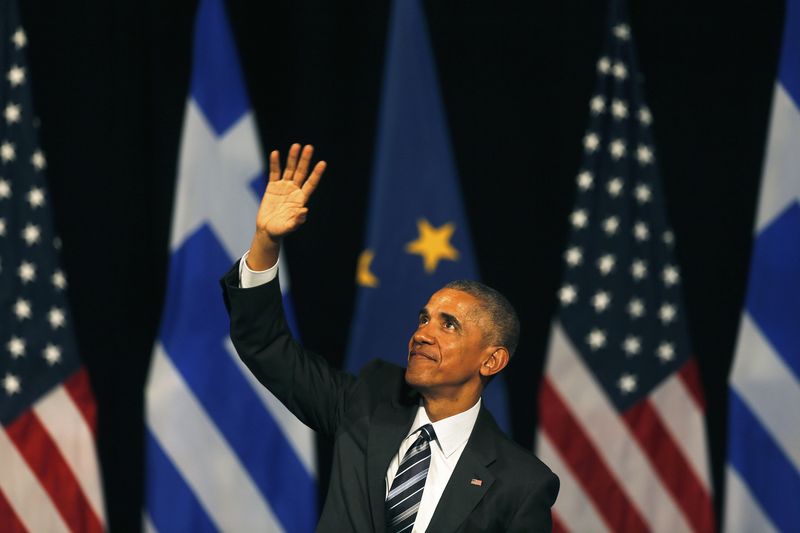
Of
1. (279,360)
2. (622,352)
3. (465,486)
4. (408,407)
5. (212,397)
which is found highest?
(279,360)

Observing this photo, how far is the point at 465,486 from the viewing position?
2688mm

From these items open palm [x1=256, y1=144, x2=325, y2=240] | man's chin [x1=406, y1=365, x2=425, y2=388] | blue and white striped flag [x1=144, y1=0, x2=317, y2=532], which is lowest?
blue and white striped flag [x1=144, y1=0, x2=317, y2=532]

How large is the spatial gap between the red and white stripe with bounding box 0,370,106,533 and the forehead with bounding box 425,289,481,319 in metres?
2.35

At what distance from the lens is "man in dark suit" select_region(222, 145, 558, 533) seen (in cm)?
268

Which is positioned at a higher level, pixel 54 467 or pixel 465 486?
pixel 465 486

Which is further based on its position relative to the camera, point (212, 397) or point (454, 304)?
point (212, 397)

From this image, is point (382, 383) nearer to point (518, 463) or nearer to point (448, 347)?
point (448, 347)

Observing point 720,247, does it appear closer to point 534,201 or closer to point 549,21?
point 534,201

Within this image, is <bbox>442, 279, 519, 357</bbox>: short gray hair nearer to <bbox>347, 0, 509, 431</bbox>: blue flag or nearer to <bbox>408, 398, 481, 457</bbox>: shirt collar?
<bbox>408, 398, 481, 457</bbox>: shirt collar

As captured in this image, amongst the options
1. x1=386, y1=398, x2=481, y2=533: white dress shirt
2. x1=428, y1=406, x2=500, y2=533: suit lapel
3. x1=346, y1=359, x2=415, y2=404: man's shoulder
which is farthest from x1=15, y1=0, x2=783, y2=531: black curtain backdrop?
x1=428, y1=406, x2=500, y2=533: suit lapel

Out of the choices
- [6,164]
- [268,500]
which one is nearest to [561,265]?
[268,500]

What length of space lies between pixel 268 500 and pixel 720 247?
7.57 feet

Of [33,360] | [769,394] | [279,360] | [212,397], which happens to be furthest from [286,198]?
[769,394]

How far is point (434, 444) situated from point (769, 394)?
279 cm
